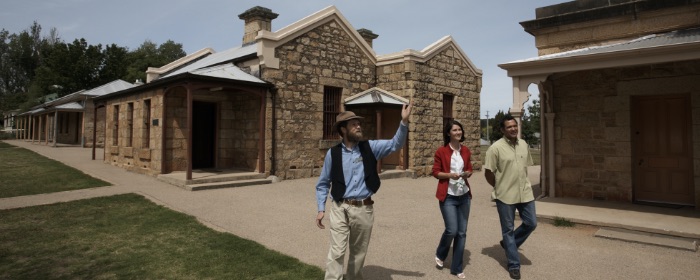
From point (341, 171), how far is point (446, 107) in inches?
483

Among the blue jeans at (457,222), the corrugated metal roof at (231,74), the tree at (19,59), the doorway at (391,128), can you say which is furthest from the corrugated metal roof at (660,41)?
the tree at (19,59)

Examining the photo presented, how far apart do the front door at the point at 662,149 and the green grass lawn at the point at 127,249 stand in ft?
22.3

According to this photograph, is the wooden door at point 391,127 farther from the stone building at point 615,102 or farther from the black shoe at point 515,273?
the black shoe at point 515,273

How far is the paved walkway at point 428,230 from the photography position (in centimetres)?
417

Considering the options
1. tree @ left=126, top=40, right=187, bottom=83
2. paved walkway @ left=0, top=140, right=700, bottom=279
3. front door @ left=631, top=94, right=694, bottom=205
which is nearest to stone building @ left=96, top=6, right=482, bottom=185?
paved walkway @ left=0, top=140, right=700, bottom=279

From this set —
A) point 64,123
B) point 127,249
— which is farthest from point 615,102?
point 64,123

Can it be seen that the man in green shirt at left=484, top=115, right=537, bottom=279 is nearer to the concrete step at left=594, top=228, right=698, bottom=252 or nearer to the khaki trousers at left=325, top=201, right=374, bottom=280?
the khaki trousers at left=325, top=201, right=374, bottom=280

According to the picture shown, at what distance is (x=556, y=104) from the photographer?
26.6 ft

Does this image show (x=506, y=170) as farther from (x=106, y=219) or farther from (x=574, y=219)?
(x=106, y=219)

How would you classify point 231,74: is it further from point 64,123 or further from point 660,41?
point 64,123

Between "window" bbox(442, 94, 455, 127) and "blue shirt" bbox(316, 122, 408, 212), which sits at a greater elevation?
"window" bbox(442, 94, 455, 127)

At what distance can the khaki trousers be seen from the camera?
3137mm

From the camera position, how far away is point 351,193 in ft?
10.6

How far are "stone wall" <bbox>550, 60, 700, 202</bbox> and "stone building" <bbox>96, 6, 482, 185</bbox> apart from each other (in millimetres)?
5531
